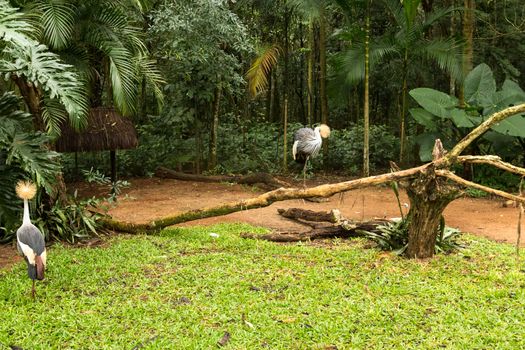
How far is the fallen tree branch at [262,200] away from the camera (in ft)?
18.5

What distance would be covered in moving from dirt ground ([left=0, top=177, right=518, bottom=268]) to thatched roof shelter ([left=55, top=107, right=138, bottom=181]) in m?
1.15

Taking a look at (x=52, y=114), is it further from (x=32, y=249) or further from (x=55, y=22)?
(x=32, y=249)

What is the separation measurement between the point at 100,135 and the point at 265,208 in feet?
11.7

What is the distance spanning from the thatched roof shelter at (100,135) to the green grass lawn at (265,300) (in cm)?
378

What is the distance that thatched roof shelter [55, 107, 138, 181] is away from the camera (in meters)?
9.89

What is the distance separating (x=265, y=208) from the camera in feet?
31.6

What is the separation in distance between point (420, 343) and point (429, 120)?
8748 mm

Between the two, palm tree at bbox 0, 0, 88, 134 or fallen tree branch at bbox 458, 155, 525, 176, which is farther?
fallen tree branch at bbox 458, 155, 525, 176

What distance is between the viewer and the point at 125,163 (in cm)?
1367

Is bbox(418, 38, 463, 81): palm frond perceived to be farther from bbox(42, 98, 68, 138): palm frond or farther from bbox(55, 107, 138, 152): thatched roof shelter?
bbox(42, 98, 68, 138): palm frond

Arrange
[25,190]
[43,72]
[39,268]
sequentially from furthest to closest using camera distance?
[43,72] → [25,190] → [39,268]

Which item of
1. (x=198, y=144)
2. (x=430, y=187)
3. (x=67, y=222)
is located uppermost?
(x=198, y=144)

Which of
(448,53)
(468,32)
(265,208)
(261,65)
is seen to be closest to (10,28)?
(265,208)

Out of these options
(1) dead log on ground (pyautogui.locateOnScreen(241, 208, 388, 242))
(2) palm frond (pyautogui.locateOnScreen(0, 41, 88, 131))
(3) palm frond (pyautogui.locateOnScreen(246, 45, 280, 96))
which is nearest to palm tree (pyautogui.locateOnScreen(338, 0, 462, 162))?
(3) palm frond (pyautogui.locateOnScreen(246, 45, 280, 96))
